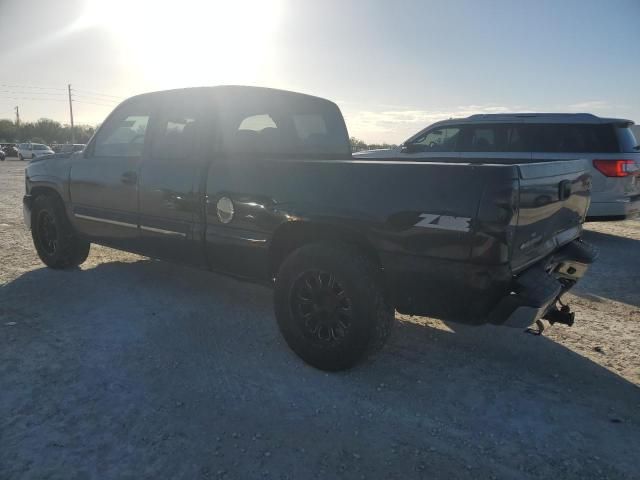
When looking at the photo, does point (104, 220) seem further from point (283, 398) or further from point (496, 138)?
point (496, 138)

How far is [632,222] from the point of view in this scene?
1003 cm

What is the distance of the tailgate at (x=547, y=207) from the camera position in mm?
2494

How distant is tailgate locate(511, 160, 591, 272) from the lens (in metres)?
2.49

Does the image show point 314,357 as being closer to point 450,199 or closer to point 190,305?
point 450,199

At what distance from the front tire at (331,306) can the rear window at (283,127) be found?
1258mm

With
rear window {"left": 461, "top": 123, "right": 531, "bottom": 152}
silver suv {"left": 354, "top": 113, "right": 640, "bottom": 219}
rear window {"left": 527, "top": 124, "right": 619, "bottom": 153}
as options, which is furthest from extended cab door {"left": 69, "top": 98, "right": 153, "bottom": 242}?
rear window {"left": 527, "top": 124, "right": 619, "bottom": 153}

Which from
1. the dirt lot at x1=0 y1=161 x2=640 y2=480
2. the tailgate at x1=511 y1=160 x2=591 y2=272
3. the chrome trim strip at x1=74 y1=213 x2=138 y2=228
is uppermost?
the tailgate at x1=511 y1=160 x2=591 y2=272

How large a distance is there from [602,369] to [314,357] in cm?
196

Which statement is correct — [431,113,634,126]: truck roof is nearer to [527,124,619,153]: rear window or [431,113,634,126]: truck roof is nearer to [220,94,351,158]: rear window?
[527,124,619,153]: rear window

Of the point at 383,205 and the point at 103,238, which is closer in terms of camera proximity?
the point at 383,205

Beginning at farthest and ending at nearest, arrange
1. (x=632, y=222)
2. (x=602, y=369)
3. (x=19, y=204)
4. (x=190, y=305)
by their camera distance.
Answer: (x=19, y=204)
(x=632, y=222)
(x=190, y=305)
(x=602, y=369)

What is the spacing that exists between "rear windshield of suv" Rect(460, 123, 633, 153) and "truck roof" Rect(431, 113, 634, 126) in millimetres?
69

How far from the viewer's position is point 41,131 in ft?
240

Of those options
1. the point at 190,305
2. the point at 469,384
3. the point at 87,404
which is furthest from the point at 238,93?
the point at 469,384
